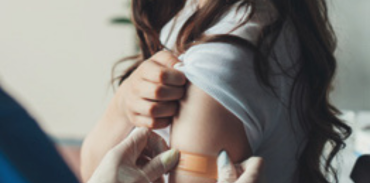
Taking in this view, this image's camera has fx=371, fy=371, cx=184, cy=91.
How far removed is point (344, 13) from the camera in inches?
85.5

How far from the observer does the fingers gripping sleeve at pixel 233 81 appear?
0.67 m

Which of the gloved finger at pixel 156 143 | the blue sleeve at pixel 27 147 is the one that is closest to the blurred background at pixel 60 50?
the gloved finger at pixel 156 143

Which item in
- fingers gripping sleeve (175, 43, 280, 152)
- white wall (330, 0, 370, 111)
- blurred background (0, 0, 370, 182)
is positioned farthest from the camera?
blurred background (0, 0, 370, 182)

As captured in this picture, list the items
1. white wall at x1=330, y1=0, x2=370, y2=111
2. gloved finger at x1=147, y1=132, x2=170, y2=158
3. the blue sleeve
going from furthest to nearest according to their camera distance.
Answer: white wall at x1=330, y1=0, x2=370, y2=111
gloved finger at x1=147, y1=132, x2=170, y2=158
the blue sleeve

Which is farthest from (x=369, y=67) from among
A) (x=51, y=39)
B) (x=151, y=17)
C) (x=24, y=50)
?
(x=24, y=50)

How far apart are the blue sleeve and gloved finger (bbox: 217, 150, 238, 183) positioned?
1.41 feet

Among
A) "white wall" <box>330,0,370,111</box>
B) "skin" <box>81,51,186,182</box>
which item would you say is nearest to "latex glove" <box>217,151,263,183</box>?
"skin" <box>81,51,186,182</box>

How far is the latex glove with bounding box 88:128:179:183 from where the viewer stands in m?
0.71

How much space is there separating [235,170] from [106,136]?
1.24 ft

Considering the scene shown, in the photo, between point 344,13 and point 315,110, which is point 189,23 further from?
point 344,13

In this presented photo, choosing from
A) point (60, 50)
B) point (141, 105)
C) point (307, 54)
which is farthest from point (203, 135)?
point (60, 50)

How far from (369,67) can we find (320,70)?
162 centimetres

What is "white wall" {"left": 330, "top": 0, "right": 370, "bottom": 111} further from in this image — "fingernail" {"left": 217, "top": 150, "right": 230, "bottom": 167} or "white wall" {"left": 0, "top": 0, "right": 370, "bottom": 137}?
"white wall" {"left": 0, "top": 0, "right": 370, "bottom": 137}

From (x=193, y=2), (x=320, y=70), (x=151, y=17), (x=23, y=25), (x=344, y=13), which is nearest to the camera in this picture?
(x=320, y=70)
